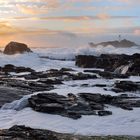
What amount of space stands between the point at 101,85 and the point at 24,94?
563cm

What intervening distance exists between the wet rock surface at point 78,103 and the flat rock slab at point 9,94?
1284 millimetres

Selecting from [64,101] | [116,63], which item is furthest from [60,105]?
[116,63]

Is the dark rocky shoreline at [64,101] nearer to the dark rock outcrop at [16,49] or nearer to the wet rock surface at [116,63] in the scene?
the wet rock surface at [116,63]

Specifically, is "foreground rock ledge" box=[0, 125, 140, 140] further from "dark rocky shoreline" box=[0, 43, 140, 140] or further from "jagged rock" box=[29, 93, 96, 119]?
"jagged rock" box=[29, 93, 96, 119]

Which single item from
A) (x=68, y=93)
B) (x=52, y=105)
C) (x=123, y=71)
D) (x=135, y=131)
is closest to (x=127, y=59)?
(x=123, y=71)

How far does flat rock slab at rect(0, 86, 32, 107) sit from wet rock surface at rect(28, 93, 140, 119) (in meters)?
1.28

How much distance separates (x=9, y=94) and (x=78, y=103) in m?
4.03

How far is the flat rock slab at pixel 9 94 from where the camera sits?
19.2 m

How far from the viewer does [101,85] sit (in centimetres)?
2472

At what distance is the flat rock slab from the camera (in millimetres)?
19175

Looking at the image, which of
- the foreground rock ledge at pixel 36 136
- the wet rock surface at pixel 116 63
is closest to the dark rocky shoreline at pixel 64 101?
the foreground rock ledge at pixel 36 136

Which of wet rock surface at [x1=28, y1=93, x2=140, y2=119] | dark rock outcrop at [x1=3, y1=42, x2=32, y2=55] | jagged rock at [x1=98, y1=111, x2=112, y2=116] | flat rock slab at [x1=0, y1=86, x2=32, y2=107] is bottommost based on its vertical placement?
jagged rock at [x1=98, y1=111, x2=112, y2=116]

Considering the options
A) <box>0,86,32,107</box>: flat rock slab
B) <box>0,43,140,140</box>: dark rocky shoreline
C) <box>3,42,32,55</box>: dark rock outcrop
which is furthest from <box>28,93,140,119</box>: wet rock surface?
<box>3,42,32,55</box>: dark rock outcrop

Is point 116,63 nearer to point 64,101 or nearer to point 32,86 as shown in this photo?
point 32,86
